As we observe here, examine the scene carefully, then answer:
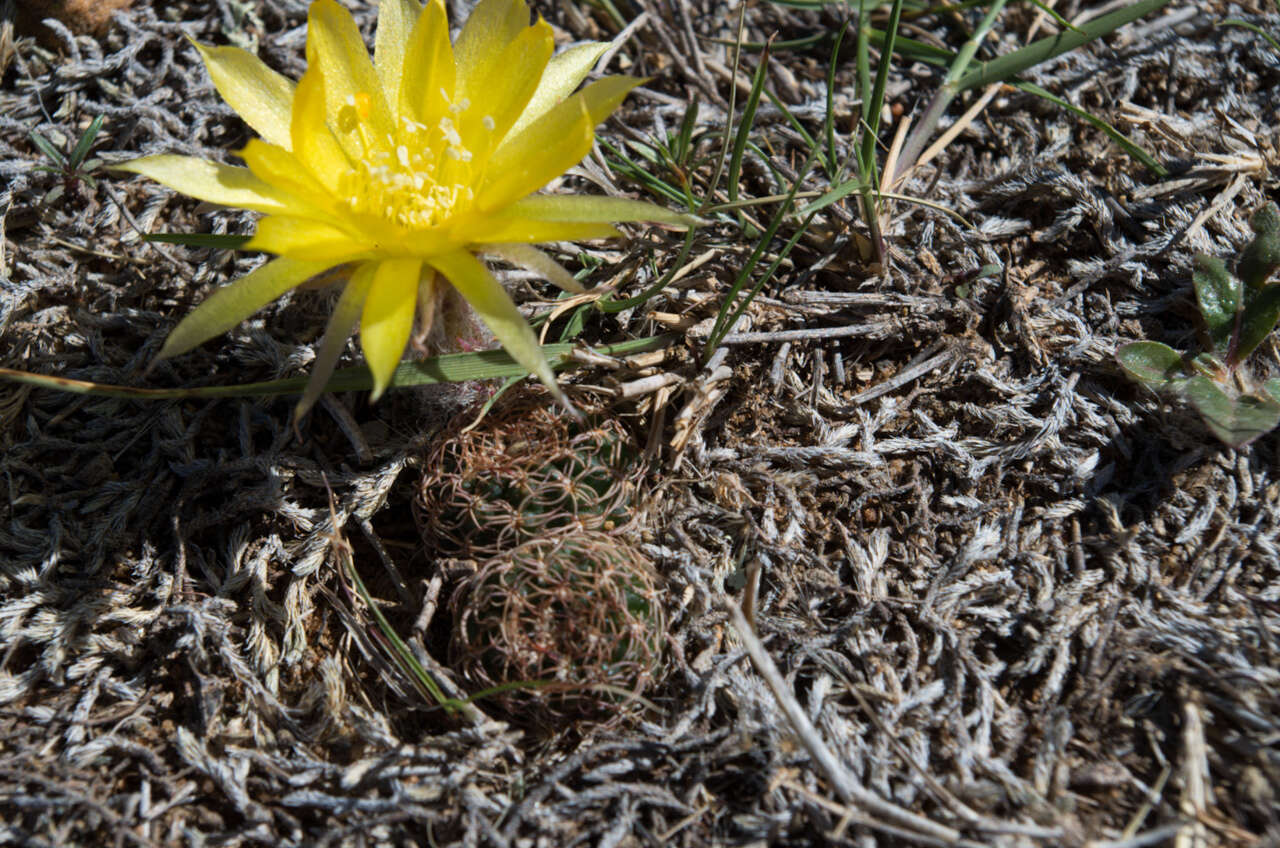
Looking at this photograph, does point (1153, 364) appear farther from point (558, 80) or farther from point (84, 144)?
point (84, 144)

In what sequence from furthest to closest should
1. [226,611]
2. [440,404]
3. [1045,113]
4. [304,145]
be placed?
[1045,113] → [440,404] → [226,611] → [304,145]

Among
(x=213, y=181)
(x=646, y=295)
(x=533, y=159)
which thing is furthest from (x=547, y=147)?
(x=213, y=181)

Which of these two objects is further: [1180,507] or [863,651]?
[1180,507]

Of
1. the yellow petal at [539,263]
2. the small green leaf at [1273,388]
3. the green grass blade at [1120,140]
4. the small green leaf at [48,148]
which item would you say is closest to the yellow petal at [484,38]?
the yellow petal at [539,263]

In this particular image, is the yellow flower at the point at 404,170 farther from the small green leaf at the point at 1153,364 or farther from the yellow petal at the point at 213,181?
the small green leaf at the point at 1153,364

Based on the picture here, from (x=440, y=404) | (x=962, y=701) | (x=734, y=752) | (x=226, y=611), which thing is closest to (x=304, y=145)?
(x=440, y=404)

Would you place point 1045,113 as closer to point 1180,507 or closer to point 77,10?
point 1180,507

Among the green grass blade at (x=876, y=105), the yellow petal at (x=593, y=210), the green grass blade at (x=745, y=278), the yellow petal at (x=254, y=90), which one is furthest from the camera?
the green grass blade at (x=876, y=105)
